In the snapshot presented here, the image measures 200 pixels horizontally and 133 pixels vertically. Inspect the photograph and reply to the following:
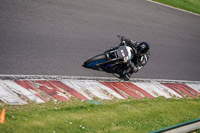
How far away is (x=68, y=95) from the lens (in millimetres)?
7965

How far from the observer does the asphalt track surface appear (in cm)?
900

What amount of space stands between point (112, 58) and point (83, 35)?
2.23 m

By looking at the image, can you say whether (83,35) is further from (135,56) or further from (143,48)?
(143,48)

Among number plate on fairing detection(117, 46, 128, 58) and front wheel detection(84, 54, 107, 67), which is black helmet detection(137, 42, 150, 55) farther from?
front wheel detection(84, 54, 107, 67)

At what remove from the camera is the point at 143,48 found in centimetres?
981

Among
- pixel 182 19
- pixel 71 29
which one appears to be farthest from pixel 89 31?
pixel 182 19

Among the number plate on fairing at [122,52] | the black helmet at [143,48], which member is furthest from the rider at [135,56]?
the number plate on fairing at [122,52]

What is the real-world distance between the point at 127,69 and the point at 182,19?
1038 centimetres

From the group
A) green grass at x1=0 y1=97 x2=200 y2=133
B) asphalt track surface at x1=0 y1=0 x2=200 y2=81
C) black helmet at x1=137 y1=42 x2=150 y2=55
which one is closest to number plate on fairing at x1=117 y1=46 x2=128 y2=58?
black helmet at x1=137 y1=42 x2=150 y2=55

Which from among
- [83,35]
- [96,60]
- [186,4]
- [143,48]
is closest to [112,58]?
[96,60]

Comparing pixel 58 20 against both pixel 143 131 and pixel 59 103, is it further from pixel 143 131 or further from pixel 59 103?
pixel 143 131

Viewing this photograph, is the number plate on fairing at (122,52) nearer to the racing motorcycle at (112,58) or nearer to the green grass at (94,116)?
the racing motorcycle at (112,58)

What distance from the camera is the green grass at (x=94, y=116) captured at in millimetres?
6188

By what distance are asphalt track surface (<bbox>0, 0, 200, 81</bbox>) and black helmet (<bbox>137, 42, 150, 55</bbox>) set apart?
138 centimetres
